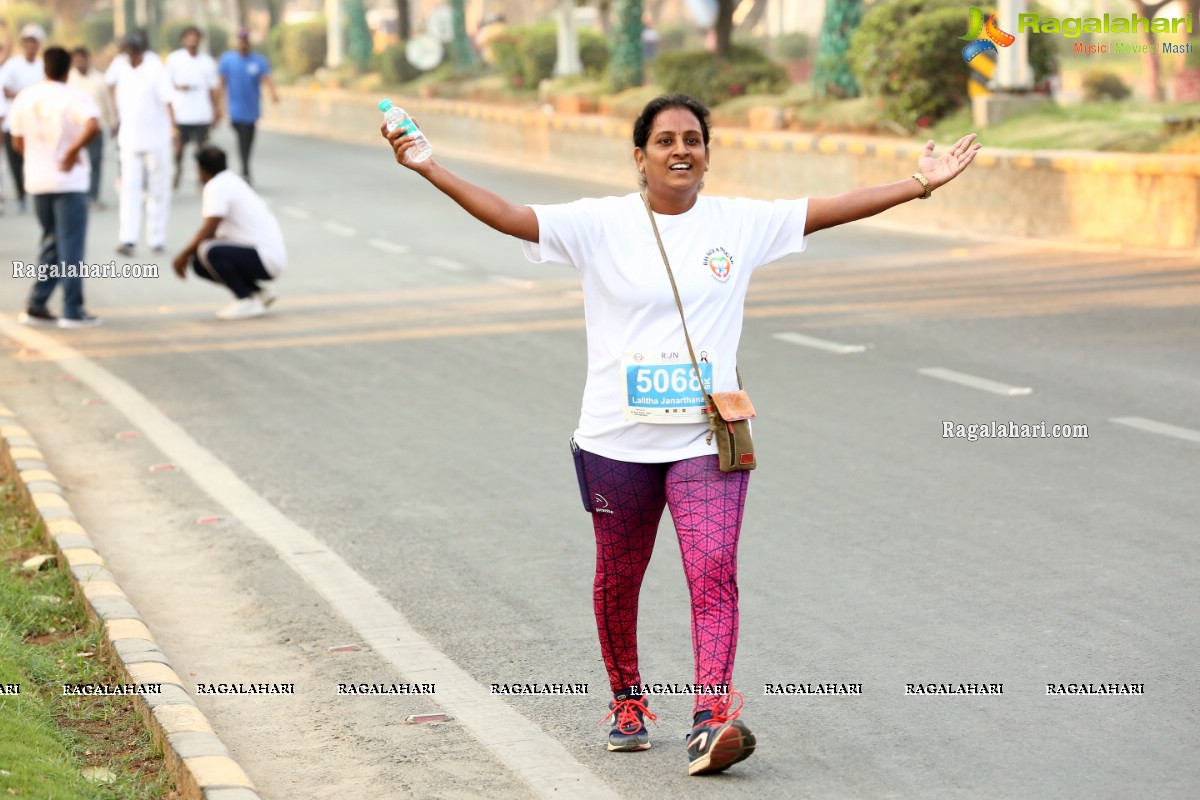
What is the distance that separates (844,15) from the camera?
27266 millimetres

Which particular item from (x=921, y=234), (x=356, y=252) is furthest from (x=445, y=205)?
(x=921, y=234)

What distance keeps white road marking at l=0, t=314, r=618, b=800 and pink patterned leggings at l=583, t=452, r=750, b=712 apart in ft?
1.02

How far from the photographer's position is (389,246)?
19.8 metres

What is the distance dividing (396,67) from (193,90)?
21.7 m

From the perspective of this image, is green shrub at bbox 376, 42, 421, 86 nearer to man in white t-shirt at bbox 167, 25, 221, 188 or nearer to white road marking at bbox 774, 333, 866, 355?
man in white t-shirt at bbox 167, 25, 221, 188

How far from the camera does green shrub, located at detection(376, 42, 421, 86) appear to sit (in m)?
46.5

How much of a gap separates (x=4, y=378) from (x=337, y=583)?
5.60 metres

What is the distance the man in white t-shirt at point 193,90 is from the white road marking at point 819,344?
13.6 meters

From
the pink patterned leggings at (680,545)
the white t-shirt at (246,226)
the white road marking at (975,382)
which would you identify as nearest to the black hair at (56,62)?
the white t-shirt at (246,226)

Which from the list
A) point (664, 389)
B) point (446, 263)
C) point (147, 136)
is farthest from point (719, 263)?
point (147, 136)

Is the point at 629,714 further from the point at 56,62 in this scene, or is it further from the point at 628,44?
the point at 628,44

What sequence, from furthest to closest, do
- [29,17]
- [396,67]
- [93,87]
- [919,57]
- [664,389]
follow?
1. [29,17]
2. [396,67]
3. [93,87]
4. [919,57]
5. [664,389]

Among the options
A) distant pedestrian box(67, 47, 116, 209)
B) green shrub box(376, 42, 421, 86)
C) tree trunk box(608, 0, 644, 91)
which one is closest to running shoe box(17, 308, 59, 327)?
distant pedestrian box(67, 47, 116, 209)

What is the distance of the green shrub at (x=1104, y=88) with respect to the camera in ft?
121
